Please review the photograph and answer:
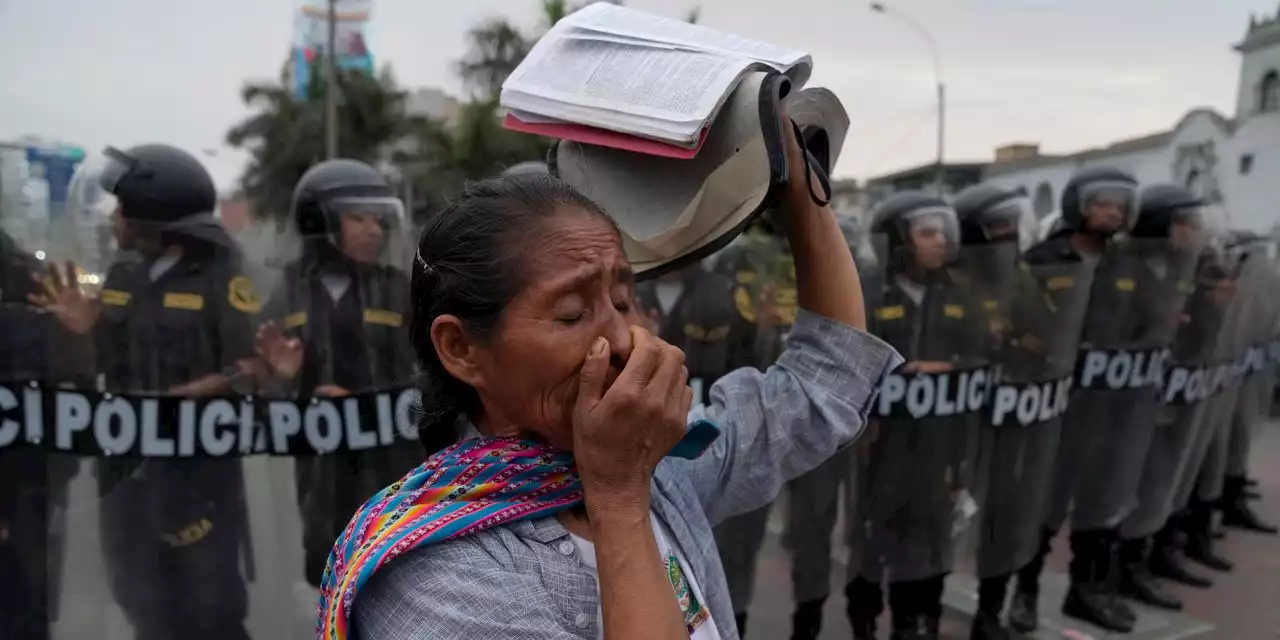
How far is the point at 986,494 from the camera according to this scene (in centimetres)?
390

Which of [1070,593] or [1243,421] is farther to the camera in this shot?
[1243,421]

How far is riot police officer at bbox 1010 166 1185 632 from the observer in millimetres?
4195

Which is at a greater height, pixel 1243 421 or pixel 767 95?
pixel 767 95

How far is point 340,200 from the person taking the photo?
3309 mm

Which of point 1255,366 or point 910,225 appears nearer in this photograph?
point 910,225

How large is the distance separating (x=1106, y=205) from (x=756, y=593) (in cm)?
233

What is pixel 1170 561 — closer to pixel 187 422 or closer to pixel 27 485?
pixel 187 422

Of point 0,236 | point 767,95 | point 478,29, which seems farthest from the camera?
point 478,29

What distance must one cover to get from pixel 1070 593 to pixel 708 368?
2.52 m

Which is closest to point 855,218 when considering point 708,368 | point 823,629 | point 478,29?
point 708,368

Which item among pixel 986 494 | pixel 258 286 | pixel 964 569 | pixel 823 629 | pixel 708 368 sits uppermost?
pixel 258 286

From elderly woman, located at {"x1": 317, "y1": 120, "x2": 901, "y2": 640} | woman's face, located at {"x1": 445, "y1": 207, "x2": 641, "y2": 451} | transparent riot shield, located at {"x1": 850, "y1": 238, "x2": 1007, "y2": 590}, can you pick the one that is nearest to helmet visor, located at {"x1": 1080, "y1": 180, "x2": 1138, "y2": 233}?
transparent riot shield, located at {"x1": 850, "y1": 238, "x2": 1007, "y2": 590}

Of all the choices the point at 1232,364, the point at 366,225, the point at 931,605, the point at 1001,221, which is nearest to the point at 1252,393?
the point at 1232,364

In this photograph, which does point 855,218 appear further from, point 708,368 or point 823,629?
point 823,629
